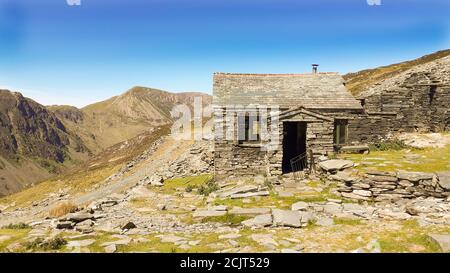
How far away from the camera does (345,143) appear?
26.2 m

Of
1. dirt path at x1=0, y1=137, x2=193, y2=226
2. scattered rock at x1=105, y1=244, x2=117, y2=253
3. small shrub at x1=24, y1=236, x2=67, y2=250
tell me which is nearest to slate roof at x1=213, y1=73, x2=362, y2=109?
dirt path at x1=0, y1=137, x2=193, y2=226

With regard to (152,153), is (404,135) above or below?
above

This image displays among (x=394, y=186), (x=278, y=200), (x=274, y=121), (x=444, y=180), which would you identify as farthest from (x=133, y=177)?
(x=444, y=180)

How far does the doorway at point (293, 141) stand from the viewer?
25.9 metres

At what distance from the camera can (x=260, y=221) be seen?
509 inches

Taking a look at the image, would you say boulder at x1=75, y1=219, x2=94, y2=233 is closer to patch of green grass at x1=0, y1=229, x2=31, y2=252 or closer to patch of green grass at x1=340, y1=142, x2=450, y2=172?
patch of green grass at x1=0, y1=229, x2=31, y2=252

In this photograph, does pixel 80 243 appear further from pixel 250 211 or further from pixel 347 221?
pixel 347 221

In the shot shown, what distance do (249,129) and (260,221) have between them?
38.9 ft
